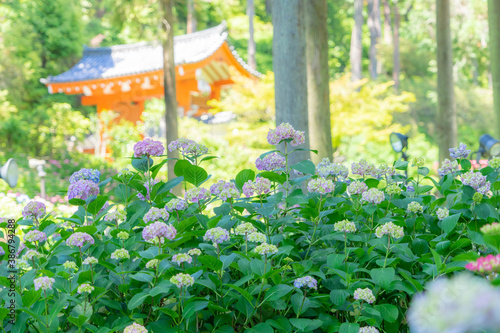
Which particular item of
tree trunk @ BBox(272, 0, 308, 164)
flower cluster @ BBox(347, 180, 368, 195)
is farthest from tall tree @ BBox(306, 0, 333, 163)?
flower cluster @ BBox(347, 180, 368, 195)

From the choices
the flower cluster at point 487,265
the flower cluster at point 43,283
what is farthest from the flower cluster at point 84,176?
the flower cluster at point 487,265

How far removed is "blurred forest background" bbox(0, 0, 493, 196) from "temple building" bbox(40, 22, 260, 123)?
2.72 ft

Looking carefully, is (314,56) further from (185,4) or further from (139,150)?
(185,4)

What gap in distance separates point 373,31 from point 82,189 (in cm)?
2251

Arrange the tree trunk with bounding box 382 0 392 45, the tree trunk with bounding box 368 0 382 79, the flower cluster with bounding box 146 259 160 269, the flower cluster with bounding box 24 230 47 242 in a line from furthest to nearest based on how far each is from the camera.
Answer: the tree trunk with bounding box 382 0 392 45
the tree trunk with bounding box 368 0 382 79
the flower cluster with bounding box 24 230 47 242
the flower cluster with bounding box 146 259 160 269

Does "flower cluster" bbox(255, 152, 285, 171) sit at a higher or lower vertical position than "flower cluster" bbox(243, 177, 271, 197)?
higher

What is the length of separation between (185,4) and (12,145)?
7.21 meters

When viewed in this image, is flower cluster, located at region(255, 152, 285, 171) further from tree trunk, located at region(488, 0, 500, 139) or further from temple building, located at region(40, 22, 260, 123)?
temple building, located at region(40, 22, 260, 123)

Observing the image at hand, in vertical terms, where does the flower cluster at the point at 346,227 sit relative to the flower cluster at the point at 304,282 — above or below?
above

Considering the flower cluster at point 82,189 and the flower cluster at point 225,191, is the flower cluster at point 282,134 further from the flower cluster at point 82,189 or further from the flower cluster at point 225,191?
the flower cluster at point 82,189

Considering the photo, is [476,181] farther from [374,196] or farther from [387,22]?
[387,22]

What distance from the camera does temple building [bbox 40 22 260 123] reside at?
53.9 feet

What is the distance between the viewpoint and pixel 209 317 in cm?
131

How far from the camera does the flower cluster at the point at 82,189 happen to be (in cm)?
149
